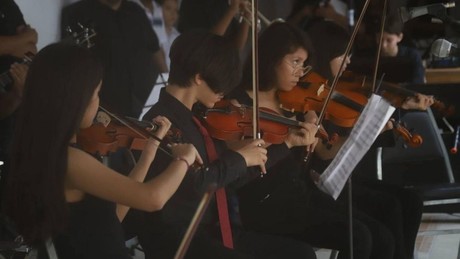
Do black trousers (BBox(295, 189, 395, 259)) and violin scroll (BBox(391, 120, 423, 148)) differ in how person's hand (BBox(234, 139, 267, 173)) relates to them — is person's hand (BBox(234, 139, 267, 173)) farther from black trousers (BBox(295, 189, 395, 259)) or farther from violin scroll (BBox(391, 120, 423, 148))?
violin scroll (BBox(391, 120, 423, 148))

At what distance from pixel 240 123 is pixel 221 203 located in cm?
25

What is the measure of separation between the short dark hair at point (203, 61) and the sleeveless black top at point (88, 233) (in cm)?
47

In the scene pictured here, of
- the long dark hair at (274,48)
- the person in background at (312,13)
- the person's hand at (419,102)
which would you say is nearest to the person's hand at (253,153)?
the long dark hair at (274,48)

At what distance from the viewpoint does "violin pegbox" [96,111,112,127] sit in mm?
1856

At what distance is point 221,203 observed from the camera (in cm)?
204

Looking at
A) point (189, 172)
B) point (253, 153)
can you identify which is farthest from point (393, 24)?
point (189, 172)

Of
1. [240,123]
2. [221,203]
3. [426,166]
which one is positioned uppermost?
[240,123]

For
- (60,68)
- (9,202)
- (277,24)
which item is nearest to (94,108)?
(60,68)

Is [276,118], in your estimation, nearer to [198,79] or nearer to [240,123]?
[240,123]

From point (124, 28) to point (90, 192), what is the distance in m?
0.98

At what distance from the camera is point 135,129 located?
186cm

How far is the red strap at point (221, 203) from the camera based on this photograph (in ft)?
6.58

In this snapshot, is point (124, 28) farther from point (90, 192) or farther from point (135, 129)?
point (90, 192)

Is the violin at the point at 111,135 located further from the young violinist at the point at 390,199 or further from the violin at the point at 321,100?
the young violinist at the point at 390,199
